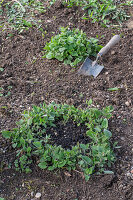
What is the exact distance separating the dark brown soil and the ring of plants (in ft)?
0.30

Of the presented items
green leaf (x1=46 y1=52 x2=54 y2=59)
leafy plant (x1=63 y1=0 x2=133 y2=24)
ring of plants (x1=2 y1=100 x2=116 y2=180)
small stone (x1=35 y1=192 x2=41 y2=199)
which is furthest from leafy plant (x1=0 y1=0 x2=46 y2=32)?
small stone (x1=35 y1=192 x2=41 y2=199)

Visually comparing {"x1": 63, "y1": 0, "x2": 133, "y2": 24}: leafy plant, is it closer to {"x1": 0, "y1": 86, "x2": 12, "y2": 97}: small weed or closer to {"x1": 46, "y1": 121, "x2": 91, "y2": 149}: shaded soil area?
{"x1": 0, "y1": 86, "x2": 12, "y2": 97}: small weed

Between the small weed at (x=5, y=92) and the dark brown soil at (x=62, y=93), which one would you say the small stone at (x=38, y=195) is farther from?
the small weed at (x=5, y=92)

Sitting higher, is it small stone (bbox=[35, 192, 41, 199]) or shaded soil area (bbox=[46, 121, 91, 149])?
shaded soil area (bbox=[46, 121, 91, 149])

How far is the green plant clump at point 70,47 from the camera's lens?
376cm

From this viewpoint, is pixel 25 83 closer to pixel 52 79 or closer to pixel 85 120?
pixel 52 79

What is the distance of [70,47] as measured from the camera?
12.4 feet

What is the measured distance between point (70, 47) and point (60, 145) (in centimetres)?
158

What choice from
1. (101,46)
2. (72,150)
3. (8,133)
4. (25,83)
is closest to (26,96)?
(25,83)

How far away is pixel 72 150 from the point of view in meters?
2.63

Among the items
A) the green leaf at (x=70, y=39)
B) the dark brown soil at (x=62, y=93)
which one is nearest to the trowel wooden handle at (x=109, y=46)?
the dark brown soil at (x=62, y=93)

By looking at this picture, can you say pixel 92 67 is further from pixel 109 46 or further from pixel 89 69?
pixel 109 46

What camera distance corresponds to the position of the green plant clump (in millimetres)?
3760

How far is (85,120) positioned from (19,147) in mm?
748
